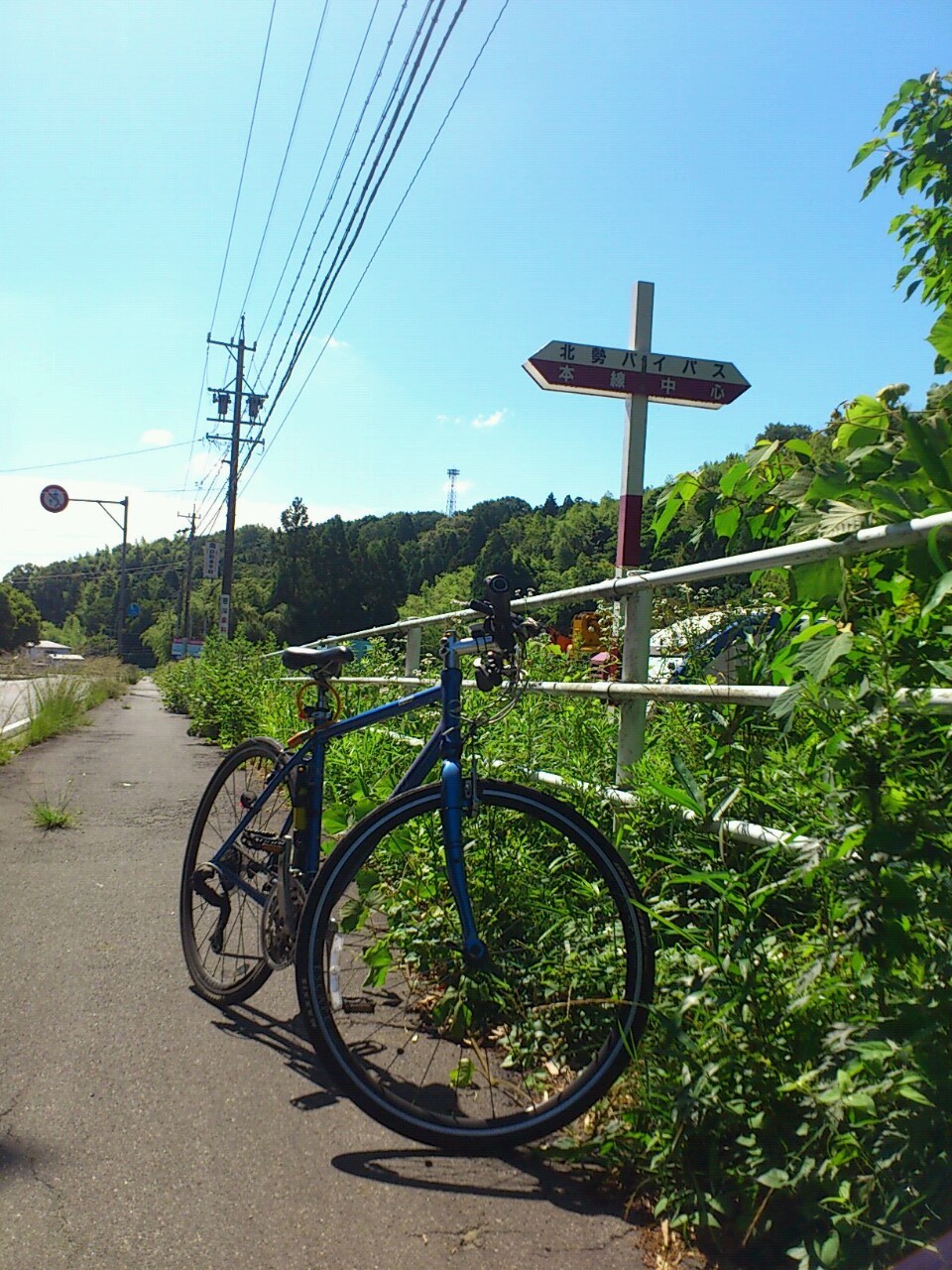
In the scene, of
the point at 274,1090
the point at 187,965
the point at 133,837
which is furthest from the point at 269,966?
the point at 133,837

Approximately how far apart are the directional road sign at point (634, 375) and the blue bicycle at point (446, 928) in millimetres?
3581

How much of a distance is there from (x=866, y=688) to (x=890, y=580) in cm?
48

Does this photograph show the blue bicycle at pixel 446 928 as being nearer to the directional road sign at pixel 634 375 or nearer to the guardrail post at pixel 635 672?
the guardrail post at pixel 635 672

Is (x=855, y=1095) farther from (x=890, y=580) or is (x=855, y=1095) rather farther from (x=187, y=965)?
(x=187, y=965)

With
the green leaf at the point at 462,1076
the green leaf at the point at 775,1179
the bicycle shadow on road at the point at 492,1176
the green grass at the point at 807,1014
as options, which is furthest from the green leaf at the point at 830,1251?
the green leaf at the point at 462,1076

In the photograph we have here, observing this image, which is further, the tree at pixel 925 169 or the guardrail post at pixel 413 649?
the guardrail post at pixel 413 649

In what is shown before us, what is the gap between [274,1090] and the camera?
248 cm

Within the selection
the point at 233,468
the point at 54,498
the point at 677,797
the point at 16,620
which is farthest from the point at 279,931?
the point at 16,620

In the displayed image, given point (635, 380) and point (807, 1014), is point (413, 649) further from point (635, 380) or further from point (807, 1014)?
point (807, 1014)

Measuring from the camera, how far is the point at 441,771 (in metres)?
2.39

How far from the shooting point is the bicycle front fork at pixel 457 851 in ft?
7.62

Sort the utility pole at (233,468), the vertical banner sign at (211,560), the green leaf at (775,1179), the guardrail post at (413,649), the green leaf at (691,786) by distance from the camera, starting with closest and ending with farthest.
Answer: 1. the green leaf at (775,1179)
2. the green leaf at (691,786)
3. the guardrail post at (413,649)
4. the utility pole at (233,468)
5. the vertical banner sign at (211,560)

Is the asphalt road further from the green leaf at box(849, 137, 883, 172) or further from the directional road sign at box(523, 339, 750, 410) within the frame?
the directional road sign at box(523, 339, 750, 410)

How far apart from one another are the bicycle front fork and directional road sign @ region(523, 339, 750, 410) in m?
4.12
